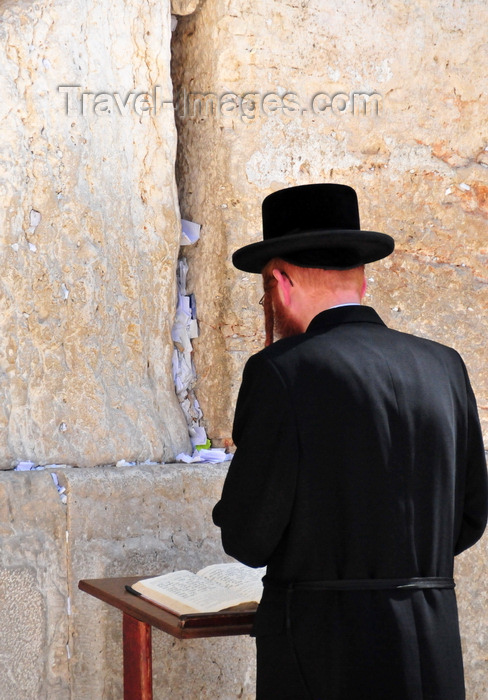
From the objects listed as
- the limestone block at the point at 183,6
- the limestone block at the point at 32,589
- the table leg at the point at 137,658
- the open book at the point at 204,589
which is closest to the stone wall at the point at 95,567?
the limestone block at the point at 32,589

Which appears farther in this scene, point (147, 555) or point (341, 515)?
point (147, 555)

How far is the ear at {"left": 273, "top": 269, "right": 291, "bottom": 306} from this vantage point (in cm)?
208

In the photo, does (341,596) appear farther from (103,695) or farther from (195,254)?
(195,254)

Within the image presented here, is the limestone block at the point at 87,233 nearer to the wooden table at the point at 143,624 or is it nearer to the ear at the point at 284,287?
the wooden table at the point at 143,624

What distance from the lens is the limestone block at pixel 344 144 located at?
10.6 feet

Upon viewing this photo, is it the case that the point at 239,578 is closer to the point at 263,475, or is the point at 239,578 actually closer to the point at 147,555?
the point at 263,475

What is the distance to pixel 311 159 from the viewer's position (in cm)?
329

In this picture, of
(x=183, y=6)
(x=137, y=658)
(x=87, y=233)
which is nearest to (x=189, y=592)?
(x=137, y=658)

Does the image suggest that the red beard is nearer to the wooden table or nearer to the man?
the man

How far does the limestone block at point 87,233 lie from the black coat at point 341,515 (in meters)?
1.00

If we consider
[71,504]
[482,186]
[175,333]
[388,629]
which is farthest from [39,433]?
[482,186]

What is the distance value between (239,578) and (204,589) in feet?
0.42

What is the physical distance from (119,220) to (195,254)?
371 mm

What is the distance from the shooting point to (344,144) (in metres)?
3.34
